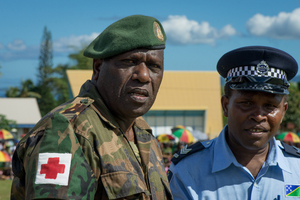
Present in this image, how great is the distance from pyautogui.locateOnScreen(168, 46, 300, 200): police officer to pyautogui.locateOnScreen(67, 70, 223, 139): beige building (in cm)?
3017

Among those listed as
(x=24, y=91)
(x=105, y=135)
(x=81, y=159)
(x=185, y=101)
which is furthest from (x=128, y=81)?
(x=24, y=91)

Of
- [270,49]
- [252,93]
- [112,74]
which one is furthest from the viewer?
[270,49]

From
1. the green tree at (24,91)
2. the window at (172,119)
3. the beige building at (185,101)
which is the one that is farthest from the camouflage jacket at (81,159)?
the green tree at (24,91)

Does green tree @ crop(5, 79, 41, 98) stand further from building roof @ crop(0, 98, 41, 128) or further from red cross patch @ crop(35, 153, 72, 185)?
red cross patch @ crop(35, 153, 72, 185)

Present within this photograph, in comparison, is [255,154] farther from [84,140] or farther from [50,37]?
[50,37]

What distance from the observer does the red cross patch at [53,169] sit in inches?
74.3

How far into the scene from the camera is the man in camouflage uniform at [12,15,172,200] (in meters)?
1.92

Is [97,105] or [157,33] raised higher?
[157,33]

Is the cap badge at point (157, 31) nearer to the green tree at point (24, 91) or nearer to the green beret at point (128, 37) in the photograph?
the green beret at point (128, 37)

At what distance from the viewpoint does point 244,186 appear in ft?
9.37

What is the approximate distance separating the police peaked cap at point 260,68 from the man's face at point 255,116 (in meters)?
0.06

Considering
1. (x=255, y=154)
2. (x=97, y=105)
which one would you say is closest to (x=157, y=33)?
(x=97, y=105)

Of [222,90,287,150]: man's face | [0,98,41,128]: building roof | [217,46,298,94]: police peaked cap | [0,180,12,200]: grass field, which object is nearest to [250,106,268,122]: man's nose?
[222,90,287,150]: man's face

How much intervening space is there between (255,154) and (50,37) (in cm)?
6668
